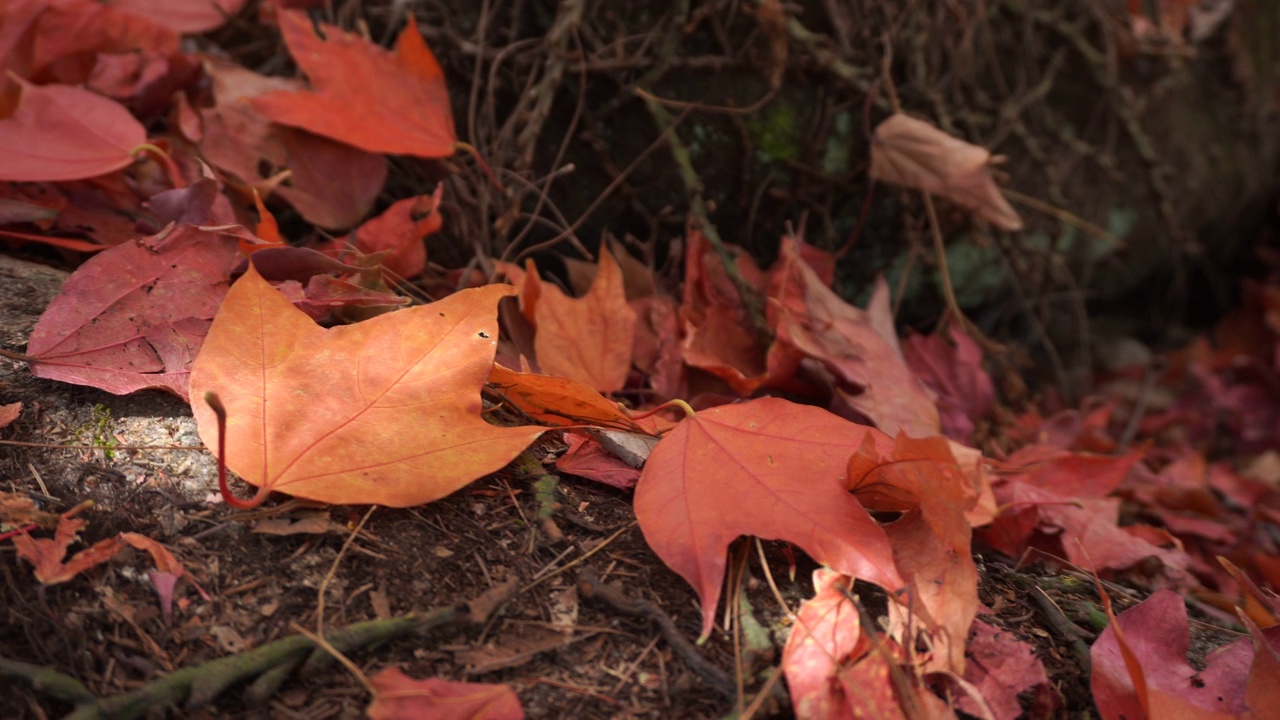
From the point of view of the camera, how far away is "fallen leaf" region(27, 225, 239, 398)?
882 mm

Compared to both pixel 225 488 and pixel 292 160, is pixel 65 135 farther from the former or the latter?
pixel 225 488

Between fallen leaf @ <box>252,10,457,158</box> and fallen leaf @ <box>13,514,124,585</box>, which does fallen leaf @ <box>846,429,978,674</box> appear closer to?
fallen leaf @ <box>13,514,124,585</box>

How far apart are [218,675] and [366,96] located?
0.91 m

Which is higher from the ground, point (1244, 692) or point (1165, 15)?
point (1165, 15)

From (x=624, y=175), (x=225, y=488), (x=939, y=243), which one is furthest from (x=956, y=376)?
(x=225, y=488)

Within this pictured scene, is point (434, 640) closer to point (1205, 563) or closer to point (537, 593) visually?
point (537, 593)

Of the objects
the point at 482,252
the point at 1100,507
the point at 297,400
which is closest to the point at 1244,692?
the point at 1100,507

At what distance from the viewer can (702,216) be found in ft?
4.56

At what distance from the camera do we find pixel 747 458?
857mm

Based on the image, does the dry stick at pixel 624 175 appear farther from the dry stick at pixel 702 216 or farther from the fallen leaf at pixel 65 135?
the fallen leaf at pixel 65 135

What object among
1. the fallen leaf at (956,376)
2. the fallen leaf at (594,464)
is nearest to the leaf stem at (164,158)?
the fallen leaf at (594,464)

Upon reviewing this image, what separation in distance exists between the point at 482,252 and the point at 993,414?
3.28 feet

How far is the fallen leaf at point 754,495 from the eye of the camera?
0.77 metres

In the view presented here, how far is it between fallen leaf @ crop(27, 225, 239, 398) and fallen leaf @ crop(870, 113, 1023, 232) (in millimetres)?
1038
